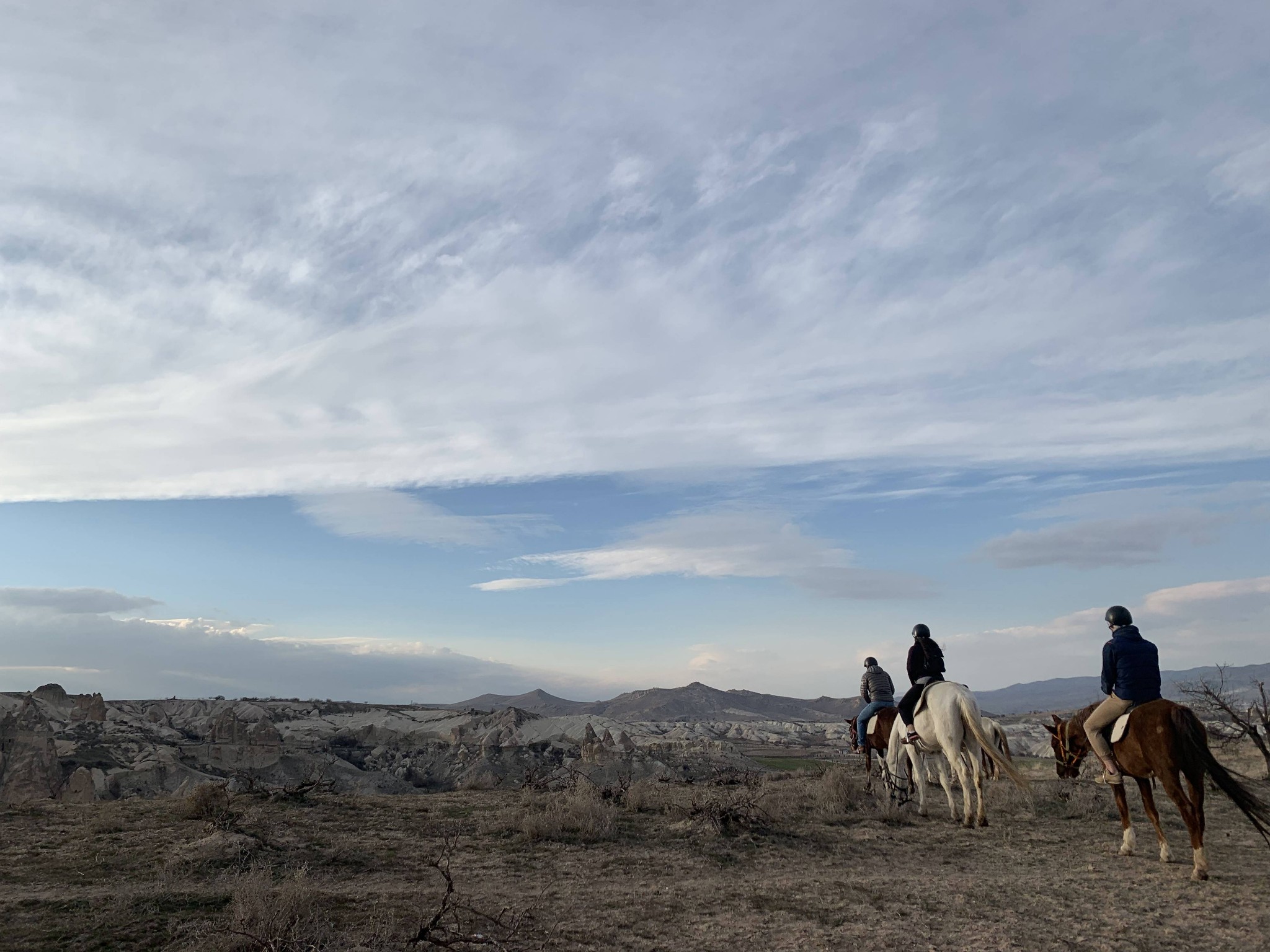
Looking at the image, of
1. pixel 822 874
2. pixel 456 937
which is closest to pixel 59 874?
pixel 456 937

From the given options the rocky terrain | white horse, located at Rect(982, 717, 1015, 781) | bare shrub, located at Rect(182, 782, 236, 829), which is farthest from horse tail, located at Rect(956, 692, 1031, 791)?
bare shrub, located at Rect(182, 782, 236, 829)

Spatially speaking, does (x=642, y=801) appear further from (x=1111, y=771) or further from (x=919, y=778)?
(x=1111, y=771)

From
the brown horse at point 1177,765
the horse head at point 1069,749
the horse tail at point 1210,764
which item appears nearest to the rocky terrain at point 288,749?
the horse head at point 1069,749

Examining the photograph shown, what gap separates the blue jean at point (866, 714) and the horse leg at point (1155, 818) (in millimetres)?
5406

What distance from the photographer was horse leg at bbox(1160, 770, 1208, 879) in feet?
25.2

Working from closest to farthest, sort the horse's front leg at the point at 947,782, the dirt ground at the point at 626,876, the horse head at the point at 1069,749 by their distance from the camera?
the dirt ground at the point at 626,876, the horse head at the point at 1069,749, the horse's front leg at the point at 947,782

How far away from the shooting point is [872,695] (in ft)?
48.3

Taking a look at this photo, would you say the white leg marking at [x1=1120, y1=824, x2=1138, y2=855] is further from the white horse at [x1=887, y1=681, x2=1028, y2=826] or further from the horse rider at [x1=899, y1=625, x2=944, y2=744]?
the horse rider at [x1=899, y1=625, x2=944, y2=744]

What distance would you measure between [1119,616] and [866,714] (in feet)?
21.0

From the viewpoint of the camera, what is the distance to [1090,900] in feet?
23.0

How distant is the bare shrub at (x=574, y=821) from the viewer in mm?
10125

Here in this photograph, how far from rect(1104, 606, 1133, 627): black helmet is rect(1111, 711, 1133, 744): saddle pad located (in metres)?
1.06

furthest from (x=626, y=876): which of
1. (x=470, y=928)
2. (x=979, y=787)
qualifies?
(x=979, y=787)

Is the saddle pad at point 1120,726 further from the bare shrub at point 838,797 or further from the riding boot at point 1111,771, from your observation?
the bare shrub at point 838,797
